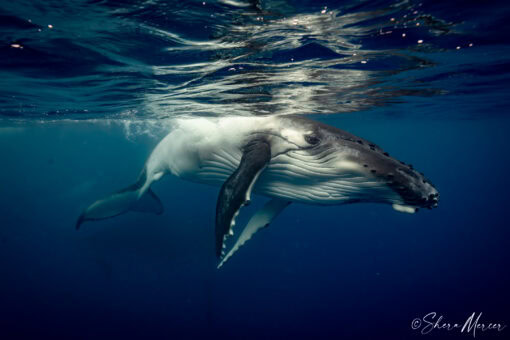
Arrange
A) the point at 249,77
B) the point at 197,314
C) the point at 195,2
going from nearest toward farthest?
the point at 195,2, the point at 249,77, the point at 197,314

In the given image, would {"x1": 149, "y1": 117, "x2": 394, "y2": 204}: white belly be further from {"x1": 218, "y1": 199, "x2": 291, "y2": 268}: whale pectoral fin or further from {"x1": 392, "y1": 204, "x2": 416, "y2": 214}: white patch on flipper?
{"x1": 218, "y1": 199, "x2": 291, "y2": 268}: whale pectoral fin

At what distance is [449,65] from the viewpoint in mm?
9711

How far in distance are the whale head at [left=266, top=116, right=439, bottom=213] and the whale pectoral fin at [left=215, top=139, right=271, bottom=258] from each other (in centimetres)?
71

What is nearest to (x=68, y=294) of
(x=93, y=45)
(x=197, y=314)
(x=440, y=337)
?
(x=197, y=314)

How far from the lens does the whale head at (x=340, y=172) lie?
12.1ft

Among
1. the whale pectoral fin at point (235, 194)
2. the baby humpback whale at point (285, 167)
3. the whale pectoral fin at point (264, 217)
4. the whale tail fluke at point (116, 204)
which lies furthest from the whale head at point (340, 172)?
the whale tail fluke at point (116, 204)

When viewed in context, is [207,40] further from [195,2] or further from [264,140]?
[264,140]

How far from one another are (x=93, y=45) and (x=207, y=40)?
2.57 metres

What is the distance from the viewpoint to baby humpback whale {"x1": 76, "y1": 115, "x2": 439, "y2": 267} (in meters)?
3.79

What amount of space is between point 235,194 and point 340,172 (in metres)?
1.61

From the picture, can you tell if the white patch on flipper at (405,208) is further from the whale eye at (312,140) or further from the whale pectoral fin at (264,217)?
the whale pectoral fin at (264,217)

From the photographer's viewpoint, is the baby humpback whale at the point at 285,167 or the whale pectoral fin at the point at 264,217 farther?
the whale pectoral fin at the point at 264,217

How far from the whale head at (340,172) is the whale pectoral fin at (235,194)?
0.71 meters

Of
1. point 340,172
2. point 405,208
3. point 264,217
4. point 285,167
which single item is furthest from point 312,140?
point 264,217
